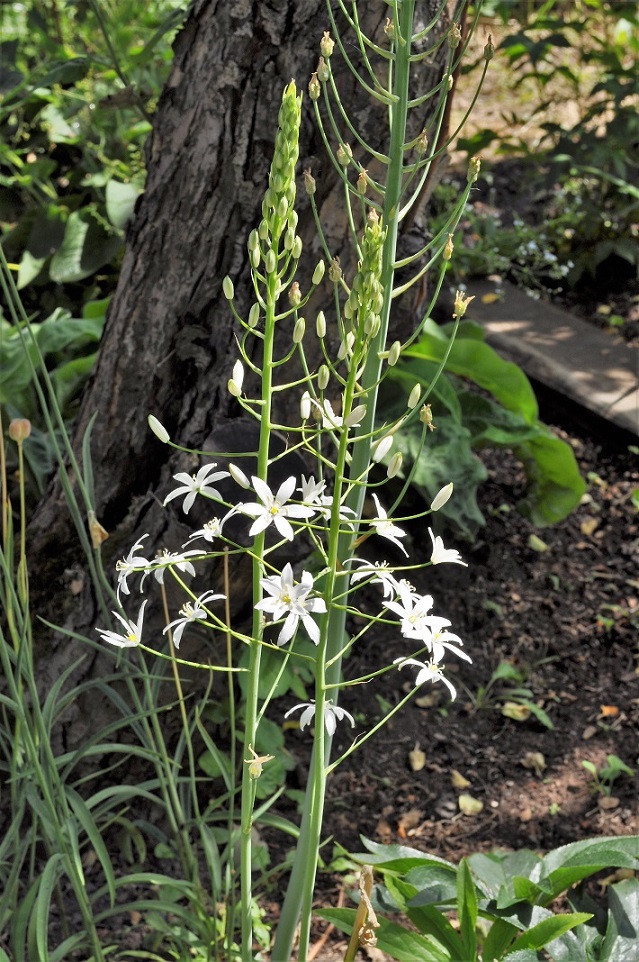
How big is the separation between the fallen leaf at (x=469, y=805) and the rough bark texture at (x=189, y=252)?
1.02m

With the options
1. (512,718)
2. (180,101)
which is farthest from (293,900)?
(180,101)

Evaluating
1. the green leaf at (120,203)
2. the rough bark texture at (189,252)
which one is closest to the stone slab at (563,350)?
the green leaf at (120,203)

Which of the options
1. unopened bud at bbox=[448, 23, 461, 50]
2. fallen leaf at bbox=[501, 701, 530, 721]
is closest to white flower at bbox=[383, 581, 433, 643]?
unopened bud at bbox=[448, 23, 461, 50]

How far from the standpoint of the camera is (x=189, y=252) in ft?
6.81

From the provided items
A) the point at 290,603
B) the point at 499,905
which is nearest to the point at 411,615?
the point at 290,603

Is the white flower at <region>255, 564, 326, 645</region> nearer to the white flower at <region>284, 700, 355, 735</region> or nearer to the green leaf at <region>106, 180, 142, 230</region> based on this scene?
the white flower at <region>284, 700, 355, 735</region>

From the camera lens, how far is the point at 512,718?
106 inches

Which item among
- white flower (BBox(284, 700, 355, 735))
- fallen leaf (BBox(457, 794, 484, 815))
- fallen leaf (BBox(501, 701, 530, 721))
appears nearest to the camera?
white flower (BBox(284, 700, 355, 735))

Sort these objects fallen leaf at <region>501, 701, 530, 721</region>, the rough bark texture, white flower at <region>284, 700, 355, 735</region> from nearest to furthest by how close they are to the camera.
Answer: white flower at <region>284, 700, 355, 735</region> < the rough bark texture < fallen leaf at <region>501, 701, 530, 721</region>

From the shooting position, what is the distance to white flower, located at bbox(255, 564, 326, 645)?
41.9 inches

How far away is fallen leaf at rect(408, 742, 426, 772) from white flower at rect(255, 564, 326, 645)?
1601 millimetres

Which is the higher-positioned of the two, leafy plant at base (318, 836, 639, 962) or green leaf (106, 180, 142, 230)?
green leaf (106, 180, 142, 230)

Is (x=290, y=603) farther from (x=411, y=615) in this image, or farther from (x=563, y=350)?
(x=563, y=350)

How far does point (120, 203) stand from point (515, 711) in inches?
85.7
